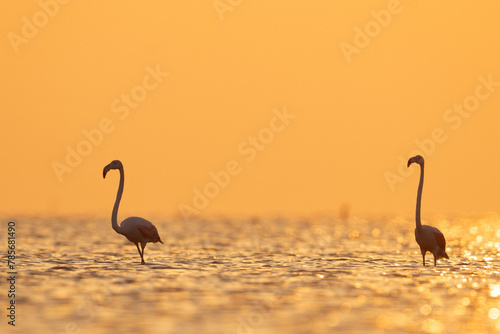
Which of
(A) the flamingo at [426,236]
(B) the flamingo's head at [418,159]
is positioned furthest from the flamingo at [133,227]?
(B) the flamingo's head at [418,159]

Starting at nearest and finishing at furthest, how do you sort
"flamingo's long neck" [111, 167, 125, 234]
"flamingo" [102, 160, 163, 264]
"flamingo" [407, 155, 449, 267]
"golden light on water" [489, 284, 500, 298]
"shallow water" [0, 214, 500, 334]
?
"shallow water" [0, 214, 500, 334], "golden light on water" [489, 284, 500, 298], "flamingo's long neck" [111, 167, 125, 234], "flamingo" [407, 155, 449, 267], "flamingo" [102, 160, 163, 264]

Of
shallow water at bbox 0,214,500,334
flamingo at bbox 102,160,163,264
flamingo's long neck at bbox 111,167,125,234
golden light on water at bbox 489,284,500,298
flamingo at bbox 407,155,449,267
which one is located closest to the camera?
shallow water at bbox 0,214,500,334

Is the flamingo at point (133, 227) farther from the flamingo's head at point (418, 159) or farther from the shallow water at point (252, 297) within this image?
the flamingo's head at point (418, 159)

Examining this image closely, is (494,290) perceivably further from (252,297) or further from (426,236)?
(426,236)

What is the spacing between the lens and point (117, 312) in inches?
586

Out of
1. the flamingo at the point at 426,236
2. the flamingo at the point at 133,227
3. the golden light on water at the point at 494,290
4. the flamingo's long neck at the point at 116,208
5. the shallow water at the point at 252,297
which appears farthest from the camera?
the flamingo at the point at 133,227

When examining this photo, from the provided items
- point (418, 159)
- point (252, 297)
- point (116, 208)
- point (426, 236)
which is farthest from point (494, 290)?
point (116, 208)

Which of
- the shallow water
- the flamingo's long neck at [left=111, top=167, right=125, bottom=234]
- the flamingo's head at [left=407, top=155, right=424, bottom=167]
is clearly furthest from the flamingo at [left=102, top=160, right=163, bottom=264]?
the flamingo's head at [left=407, top=155, right=424, bottom=167]

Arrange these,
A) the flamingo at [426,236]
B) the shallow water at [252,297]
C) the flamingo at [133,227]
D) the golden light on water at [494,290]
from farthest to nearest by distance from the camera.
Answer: the flamingo at [133,227] < the flamingo at [426,236] < the golden light on water at [494,290] < the shallow water at [252,297]

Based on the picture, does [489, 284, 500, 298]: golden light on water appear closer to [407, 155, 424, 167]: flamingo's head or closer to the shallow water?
the shallow water

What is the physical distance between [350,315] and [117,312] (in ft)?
12.4

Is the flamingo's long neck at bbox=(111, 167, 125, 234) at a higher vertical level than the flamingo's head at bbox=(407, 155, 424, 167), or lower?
lower

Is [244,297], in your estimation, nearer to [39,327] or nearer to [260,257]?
[39,327]

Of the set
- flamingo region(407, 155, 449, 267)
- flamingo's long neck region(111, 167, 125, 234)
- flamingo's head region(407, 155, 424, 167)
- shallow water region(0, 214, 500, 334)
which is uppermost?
flamingo's head region(407, 155, 424, 167)
